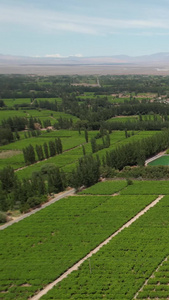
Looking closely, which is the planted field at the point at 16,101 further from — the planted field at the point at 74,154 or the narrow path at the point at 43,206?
the narrow path at the point at 43,206

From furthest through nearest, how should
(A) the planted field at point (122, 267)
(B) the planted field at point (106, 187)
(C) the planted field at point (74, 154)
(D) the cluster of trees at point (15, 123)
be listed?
(D) the cluster of trees at point (15, 123), (C) the planted field at point (74, 154), (B) the planted field at point (106, 187), (A) the planted field at point (122, 267)

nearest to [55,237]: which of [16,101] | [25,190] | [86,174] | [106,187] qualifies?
[25,190]

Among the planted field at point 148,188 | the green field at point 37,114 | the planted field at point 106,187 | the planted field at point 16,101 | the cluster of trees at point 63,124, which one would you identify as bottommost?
the planted field at point 106,187

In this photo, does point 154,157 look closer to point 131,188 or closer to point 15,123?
point 131,188

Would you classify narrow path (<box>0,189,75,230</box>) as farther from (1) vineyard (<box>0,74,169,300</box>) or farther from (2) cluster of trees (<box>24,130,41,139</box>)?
(2) cluster of trees (<box>24,130,41,139</box>)

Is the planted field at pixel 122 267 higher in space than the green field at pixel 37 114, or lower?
lower

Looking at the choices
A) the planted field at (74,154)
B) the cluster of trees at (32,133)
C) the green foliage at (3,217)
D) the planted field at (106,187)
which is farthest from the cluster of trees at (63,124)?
the green foliage at (3,217)

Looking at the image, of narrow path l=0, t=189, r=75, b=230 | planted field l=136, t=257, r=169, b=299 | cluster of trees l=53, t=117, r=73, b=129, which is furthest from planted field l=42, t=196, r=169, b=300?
cluster of trees l=53, t=117, r=73, b=129
